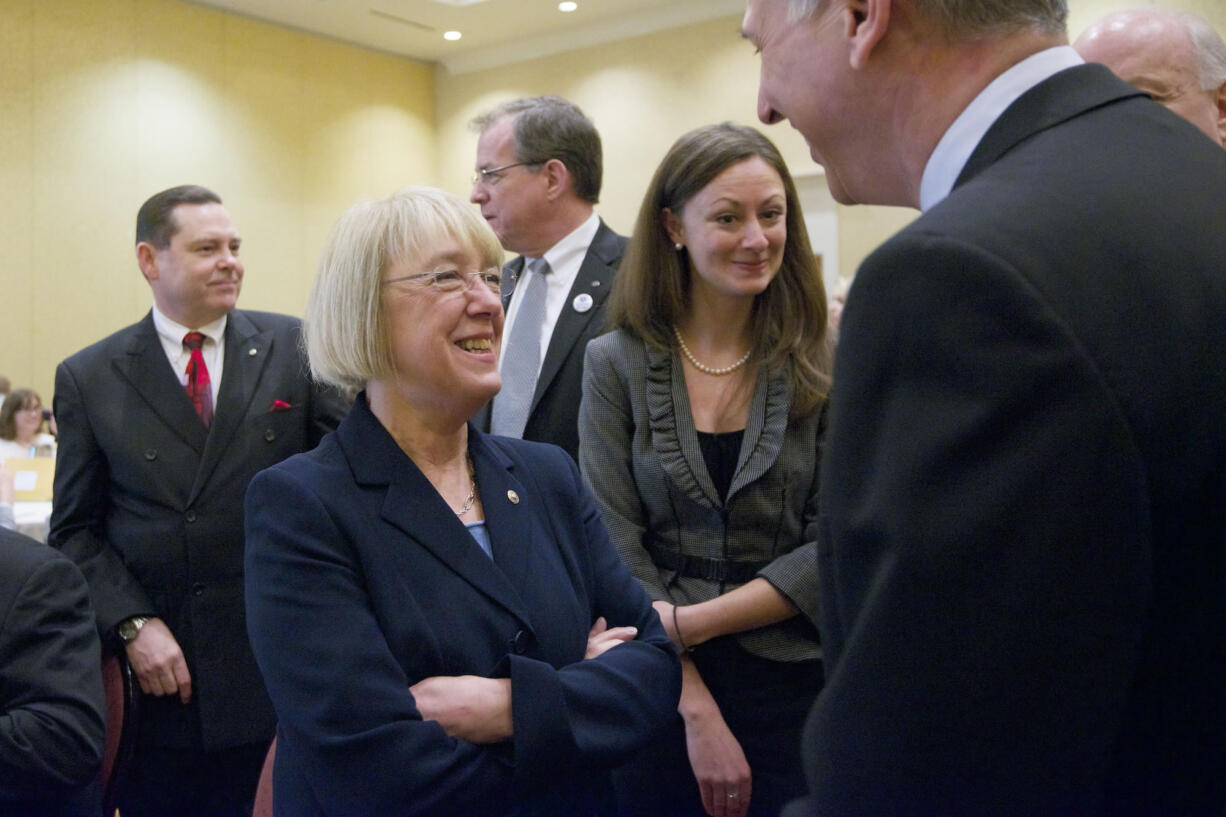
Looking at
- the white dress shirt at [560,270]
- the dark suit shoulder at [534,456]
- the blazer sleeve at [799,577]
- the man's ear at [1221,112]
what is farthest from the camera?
the white dress shirt at [560,270]

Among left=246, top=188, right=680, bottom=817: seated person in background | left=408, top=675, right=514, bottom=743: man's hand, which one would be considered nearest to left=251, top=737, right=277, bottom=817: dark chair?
left=246, top=188, right=680, bottom=817: seated person in background

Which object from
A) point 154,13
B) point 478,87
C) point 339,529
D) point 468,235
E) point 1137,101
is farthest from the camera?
point 478,87

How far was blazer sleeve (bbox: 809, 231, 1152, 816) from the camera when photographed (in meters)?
0.68

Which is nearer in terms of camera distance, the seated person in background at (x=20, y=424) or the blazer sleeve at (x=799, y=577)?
the blazer sleeve at (x=799, y=577)

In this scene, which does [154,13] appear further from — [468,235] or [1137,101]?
[1137,101]

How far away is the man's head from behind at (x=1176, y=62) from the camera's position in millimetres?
2056

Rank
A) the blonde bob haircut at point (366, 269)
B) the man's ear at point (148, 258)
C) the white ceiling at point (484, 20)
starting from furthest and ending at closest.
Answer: the white ceiling at point (484, 20)
the man's ear at point (148, 258)
the blonde bob haircut at point (366, 269)

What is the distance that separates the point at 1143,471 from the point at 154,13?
982cm

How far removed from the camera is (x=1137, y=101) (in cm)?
87

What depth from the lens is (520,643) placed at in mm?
1590

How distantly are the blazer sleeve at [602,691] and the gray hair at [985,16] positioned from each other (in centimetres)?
100

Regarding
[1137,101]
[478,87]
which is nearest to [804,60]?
[1137,101]

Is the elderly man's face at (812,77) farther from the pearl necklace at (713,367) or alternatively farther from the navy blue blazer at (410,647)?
the pearl necklace at (713,367)

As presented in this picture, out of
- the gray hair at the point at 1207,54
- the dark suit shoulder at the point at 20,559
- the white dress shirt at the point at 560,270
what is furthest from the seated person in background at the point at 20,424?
the gray hair at the point at 1207,54
